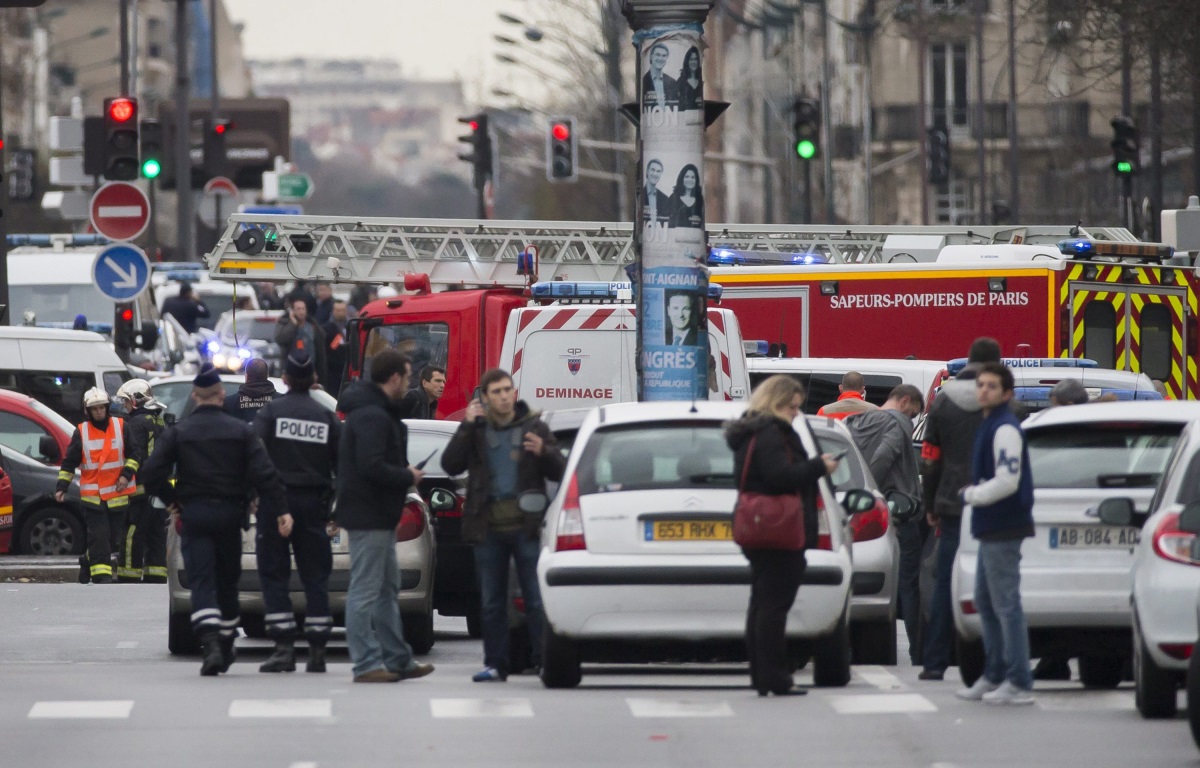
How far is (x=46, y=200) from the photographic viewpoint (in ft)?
131

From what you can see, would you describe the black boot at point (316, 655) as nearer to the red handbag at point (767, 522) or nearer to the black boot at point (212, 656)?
the black boot at point (212, 656)

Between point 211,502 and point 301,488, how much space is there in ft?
1.58

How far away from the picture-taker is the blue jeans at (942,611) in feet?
41.1

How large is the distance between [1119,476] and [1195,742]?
2473 mm

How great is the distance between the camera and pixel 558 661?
38.8ft

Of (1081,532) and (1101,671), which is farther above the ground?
(1081,532)

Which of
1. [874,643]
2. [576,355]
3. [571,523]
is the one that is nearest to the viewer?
[571,523]

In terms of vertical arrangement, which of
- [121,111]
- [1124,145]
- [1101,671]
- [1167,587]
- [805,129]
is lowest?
[1101,671]

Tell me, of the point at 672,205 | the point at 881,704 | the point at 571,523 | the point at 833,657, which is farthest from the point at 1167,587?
the point at 672,205

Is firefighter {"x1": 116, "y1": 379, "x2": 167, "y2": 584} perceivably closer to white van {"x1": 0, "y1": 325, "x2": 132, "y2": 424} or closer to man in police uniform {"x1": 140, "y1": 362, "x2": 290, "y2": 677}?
white van {"x1": 0, "y1": 325, "x2": 132, "y2": 424}

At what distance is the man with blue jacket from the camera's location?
10.9 meters

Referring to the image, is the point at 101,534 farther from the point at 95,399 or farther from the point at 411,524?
the point at 411,524

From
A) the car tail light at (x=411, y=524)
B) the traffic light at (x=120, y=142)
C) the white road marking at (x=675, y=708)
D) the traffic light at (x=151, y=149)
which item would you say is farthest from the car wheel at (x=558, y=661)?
the traffic light at (x=151, y=149)

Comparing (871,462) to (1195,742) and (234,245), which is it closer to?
(1195,742)
